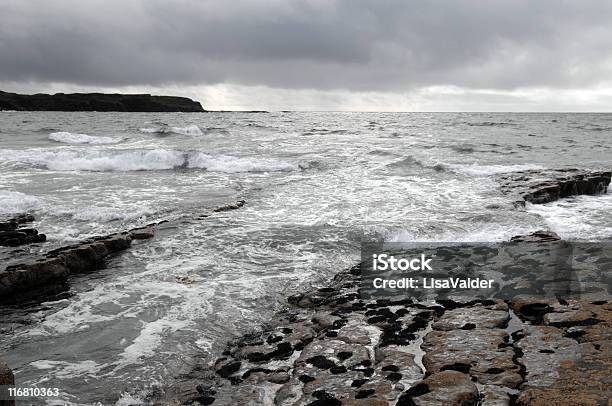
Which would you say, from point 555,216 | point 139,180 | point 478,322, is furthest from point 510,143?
point 478,322

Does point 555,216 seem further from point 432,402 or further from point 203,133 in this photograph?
point 203,133

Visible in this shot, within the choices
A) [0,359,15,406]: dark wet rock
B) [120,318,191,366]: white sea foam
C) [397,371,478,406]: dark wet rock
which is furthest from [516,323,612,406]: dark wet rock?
[0,359,15,406]: dark wet rock

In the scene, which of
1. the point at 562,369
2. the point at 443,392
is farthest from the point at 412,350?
the point at 562,369

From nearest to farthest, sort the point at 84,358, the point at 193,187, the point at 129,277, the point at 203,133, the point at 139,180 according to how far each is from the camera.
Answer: the point at 84,358 < the point at 129,277 < the point at 193,187 < the point at 139,180 < the point at 203,133

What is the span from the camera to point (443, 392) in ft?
14.8

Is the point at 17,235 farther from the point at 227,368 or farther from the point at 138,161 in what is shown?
the point at 138,161

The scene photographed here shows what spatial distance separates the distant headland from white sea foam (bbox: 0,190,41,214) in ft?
433

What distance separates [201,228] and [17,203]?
6608mm

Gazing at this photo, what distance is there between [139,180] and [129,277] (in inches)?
495

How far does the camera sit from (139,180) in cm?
2027

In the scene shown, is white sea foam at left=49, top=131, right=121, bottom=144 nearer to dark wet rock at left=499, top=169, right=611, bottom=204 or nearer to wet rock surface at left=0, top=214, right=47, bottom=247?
wet rock surface at left=0, top=214, right=47, bottom=247

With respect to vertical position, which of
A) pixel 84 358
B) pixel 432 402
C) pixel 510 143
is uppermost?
pixel 510 143

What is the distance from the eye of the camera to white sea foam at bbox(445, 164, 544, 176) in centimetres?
2161

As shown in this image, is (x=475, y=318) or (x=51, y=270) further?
(x=51, y=270)
